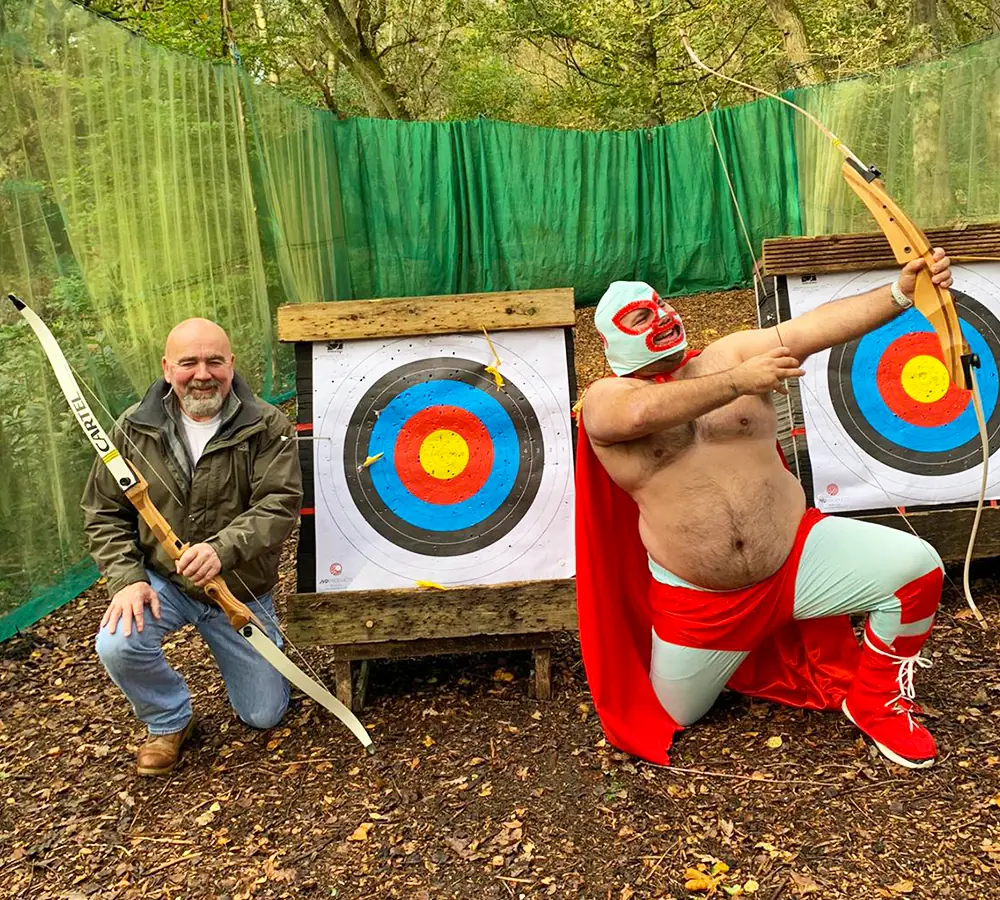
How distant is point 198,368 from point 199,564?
56 centimetres

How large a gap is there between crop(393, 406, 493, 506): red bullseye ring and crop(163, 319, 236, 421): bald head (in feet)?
1.80

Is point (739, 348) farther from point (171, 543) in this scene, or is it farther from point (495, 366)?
point (171, 543)

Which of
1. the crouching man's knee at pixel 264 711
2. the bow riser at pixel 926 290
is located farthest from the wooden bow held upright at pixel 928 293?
the crouching man's knee at pixel 264 711

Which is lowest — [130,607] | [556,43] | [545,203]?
[130,607]

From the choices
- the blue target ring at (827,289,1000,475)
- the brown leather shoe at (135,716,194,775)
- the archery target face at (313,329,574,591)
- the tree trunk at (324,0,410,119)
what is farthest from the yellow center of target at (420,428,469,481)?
the tree trunk at (324,0,410,119)

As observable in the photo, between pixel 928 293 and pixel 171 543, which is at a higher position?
pixel 928 293

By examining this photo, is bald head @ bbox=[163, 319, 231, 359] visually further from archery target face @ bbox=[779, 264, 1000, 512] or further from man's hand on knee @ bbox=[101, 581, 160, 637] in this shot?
archery target face @ bbox=[779, 264, 1000, 512]

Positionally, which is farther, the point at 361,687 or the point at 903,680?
the point at 361,687

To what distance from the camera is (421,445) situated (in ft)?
8.88

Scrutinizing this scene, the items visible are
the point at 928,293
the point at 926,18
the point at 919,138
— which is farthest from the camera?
the point at 926,18

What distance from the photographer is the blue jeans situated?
90.4 inches

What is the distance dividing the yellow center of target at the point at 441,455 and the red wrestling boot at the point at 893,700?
1.24 metres

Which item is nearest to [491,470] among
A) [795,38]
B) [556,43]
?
[795,38]

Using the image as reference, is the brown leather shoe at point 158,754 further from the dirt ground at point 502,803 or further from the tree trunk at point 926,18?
the tree trunk at point 926,18
